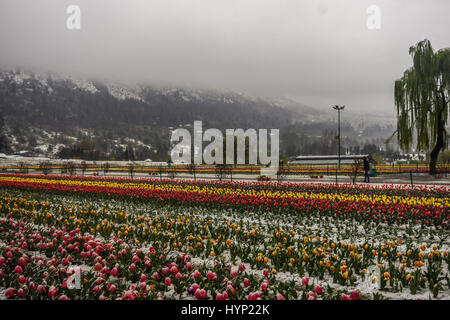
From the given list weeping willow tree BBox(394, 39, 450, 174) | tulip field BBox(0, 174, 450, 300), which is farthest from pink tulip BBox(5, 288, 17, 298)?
weeping willow tree BBox(394, 39, 450, 174)

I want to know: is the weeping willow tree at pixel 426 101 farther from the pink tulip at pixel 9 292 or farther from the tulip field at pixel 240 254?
the pink tulip at pixel 9 292

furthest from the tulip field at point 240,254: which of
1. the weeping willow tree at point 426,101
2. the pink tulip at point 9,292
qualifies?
the weeping willow tree at point 426,101

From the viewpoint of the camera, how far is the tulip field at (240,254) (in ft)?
13.8

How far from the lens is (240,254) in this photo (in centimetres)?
570

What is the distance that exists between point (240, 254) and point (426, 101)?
26301mm

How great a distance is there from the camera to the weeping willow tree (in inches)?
975

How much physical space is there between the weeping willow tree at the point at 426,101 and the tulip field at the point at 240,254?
59.0 ft

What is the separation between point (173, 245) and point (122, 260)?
1190mm

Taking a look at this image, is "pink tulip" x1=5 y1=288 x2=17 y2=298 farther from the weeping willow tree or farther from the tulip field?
the weeping willow tree

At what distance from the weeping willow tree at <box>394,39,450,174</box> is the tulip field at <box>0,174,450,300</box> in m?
18.0

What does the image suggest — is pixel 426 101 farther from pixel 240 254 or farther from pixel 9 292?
pixel 9 292

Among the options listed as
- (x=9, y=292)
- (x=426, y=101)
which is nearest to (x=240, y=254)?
(x=9, y=292)

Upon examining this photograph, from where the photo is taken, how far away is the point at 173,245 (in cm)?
630
